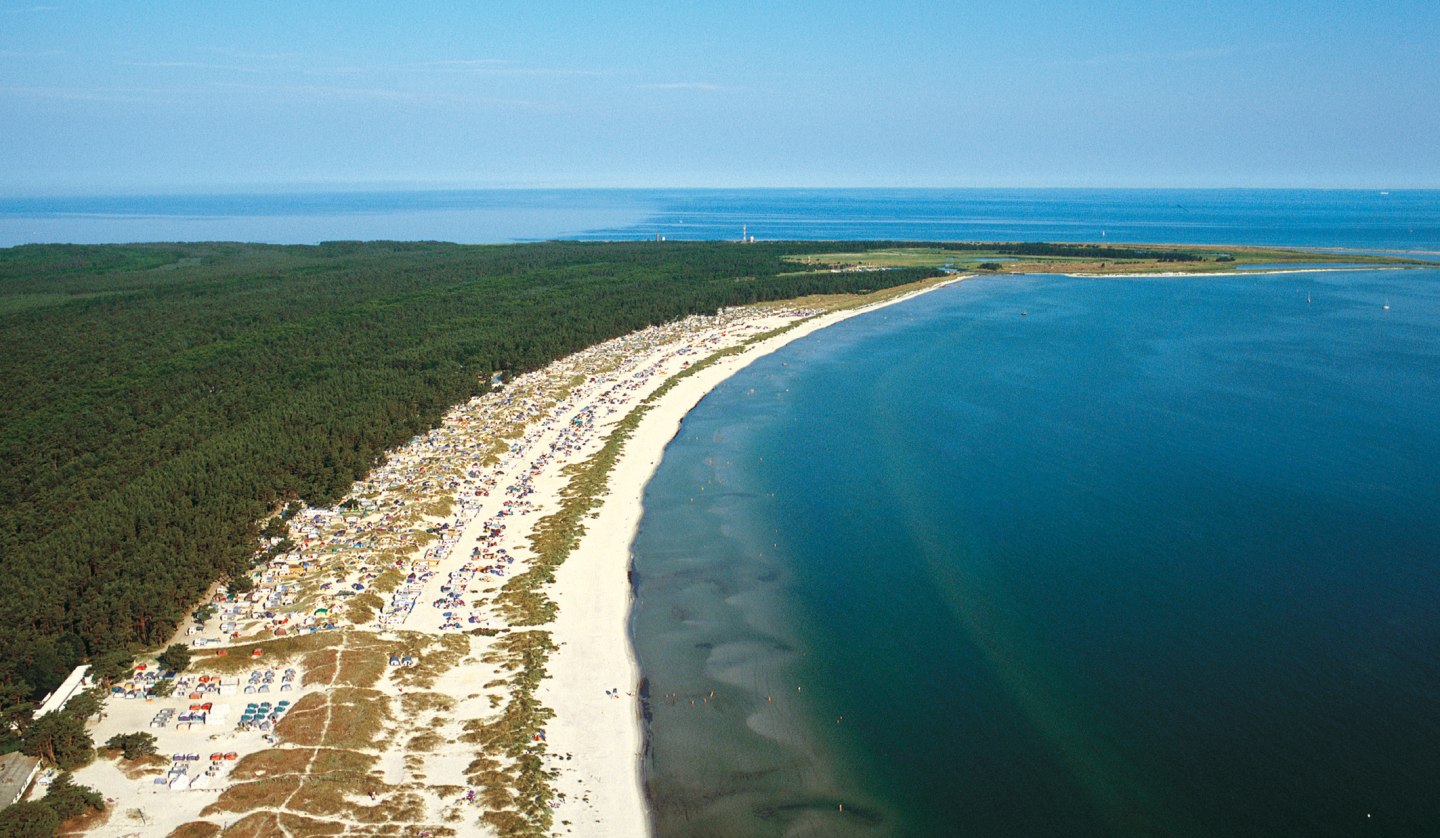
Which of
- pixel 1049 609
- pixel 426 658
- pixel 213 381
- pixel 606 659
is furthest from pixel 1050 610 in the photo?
pixel 213 381

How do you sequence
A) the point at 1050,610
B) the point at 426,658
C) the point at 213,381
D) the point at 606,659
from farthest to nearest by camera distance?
the point at 213,381, the point at 1050,610, the point at 606,659, the point at 426,658

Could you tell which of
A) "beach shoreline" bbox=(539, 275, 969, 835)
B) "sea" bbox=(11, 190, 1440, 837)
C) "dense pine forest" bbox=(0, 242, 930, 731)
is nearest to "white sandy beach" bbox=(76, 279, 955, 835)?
"beach shoreline" bbox=(539, 275, 969, 835)

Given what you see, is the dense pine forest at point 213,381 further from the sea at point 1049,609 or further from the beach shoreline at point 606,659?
the sea at point 1049,609

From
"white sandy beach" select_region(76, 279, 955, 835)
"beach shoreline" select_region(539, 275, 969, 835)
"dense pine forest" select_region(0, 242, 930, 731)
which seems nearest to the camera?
"white sandy beach" select_region(76, 279, 955, 835)

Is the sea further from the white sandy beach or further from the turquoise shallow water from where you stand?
the white sandy beach

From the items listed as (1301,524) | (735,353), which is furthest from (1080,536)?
(735,353)

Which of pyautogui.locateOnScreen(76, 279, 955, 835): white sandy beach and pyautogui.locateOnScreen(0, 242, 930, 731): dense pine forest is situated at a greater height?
pyautogui.locateOnScreen(0, 242, 930, 731): dense pine forest

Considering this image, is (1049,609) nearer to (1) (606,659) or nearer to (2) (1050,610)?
(2) (1050,610)
